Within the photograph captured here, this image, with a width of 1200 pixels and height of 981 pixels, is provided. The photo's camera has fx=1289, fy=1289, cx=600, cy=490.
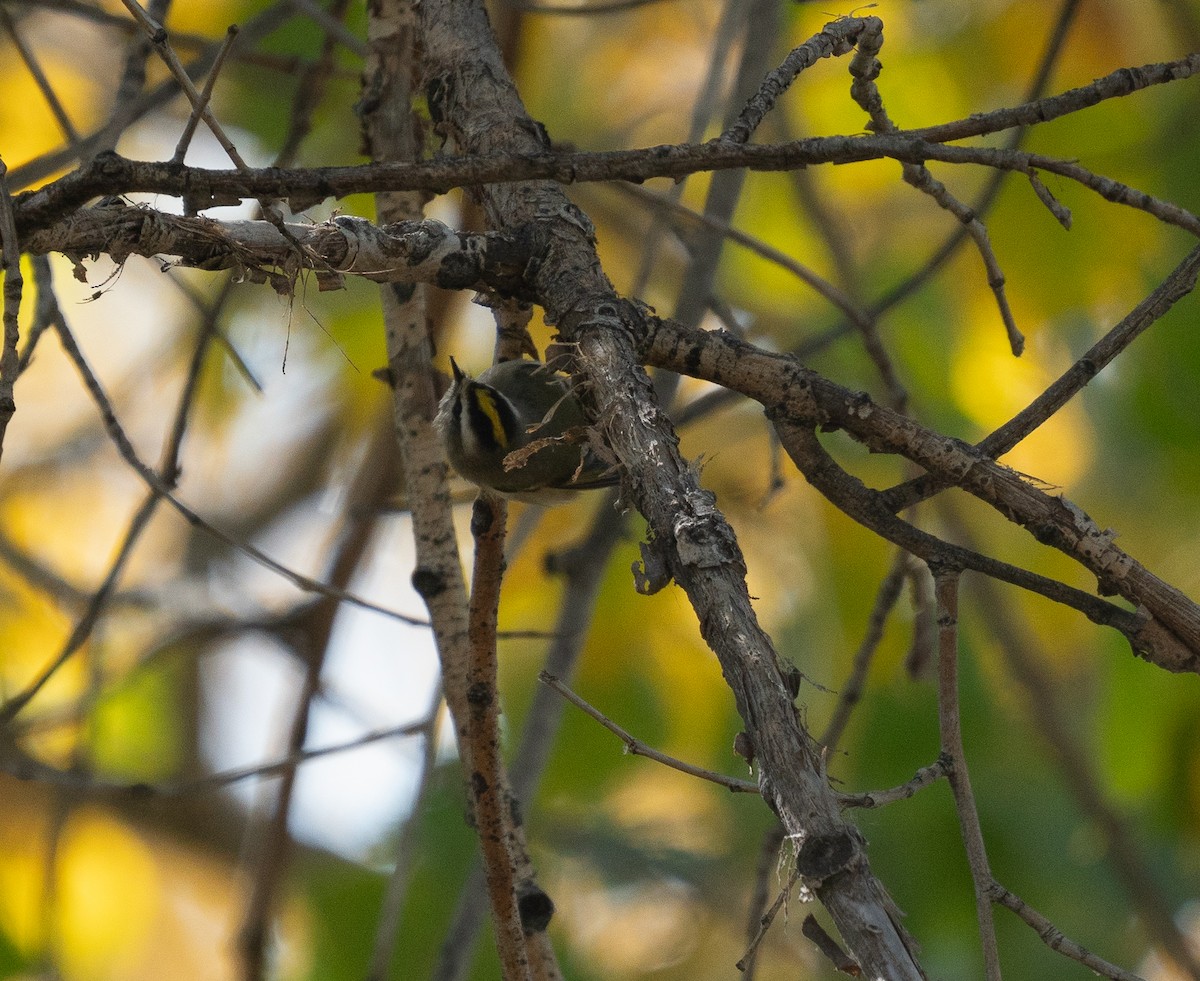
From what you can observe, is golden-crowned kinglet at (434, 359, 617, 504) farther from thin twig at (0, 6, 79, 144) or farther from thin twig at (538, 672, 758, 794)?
thin twig at (538, 672, 758, 794)

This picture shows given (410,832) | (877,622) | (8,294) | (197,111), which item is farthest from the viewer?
(410,832)

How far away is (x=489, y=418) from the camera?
263 centimetres

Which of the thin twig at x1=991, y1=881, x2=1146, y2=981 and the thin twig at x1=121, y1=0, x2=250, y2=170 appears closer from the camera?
the thin twig at x1=991, y1=881, x2=1146, y2=981

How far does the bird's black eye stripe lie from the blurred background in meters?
0.13

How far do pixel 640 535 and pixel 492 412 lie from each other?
0.64 metres

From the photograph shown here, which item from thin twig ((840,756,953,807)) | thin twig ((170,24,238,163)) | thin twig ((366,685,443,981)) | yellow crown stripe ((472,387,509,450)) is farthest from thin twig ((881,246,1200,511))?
yellow crown stripe ((472,387,509,450))

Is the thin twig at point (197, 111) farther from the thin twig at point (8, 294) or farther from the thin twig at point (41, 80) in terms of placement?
the thin twig at point (41, 80)

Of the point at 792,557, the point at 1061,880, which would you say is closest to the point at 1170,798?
the point at 1061,880

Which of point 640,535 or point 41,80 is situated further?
point 640,535

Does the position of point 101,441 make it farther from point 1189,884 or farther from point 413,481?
point 1189,884

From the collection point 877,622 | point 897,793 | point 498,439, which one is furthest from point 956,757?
point 498,439

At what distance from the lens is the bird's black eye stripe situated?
263cm

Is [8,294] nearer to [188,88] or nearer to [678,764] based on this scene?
[188,88]

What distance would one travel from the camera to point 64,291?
450 centimetres
